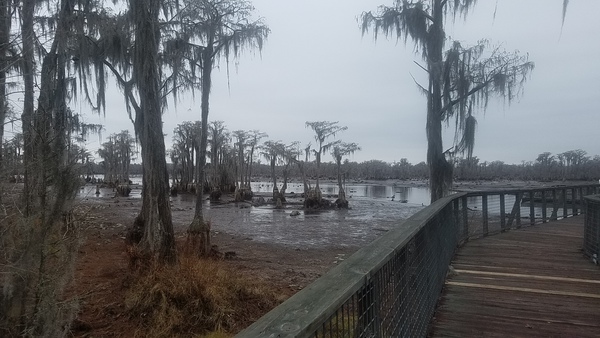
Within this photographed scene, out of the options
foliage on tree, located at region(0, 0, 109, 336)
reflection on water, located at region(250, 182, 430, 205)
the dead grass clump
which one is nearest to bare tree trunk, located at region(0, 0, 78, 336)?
foliage on tree, located at region(0, 0, 109, 336)

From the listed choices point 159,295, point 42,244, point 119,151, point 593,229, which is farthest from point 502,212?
point 119,151

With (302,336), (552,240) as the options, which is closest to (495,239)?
(552,240)

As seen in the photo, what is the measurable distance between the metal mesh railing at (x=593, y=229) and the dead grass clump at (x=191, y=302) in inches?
202

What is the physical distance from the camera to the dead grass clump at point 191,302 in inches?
240

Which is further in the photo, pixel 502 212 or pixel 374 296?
pixel 502 212

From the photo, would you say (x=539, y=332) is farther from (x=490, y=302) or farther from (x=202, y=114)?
(x=202, y=114)

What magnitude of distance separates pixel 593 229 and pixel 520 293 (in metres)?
2.62

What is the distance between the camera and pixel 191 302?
6348 mm

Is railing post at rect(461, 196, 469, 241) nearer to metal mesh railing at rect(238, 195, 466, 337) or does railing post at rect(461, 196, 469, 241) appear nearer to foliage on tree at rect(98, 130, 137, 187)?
metal mesh railing at rect(238, 195, 466, 337)

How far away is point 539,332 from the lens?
3275 millimetres

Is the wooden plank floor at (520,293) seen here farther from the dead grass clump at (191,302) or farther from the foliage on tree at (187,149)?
the foliage on tree at (187,149)

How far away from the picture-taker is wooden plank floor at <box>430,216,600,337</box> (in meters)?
3.38

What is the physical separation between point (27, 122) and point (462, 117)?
1110 centimetres

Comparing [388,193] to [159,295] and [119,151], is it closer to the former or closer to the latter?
[119,151]
